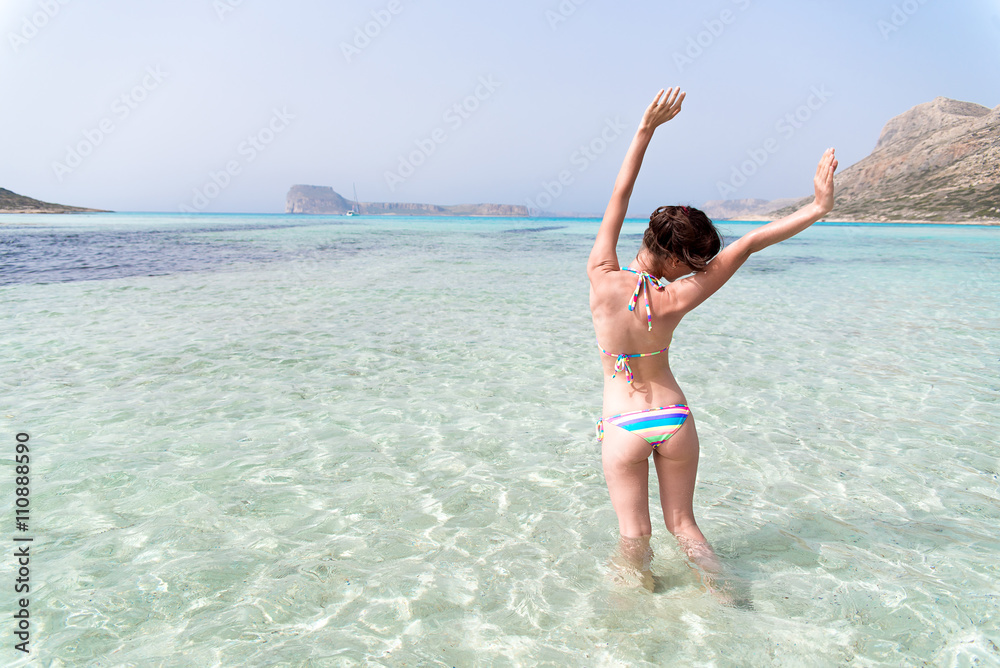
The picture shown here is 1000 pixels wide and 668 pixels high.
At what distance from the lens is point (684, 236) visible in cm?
240

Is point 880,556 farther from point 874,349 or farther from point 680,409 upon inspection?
point 874,349

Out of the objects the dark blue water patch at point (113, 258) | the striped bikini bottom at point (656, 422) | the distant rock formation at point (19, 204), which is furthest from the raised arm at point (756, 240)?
the distant rock formation at point (19, 204)

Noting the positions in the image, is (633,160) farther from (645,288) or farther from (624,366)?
(624,366)

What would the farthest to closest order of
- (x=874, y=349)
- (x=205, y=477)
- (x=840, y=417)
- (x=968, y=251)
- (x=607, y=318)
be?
(x=968, y=251), (x=874, y=349), (x=840, y=417), (x=205, y=477), (x=607, y=318)

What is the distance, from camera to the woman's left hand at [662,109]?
2426mm

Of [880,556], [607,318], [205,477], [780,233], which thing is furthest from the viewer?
[205,477]

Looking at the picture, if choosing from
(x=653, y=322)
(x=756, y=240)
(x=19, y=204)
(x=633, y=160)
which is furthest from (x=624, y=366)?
(x=19, y=204)

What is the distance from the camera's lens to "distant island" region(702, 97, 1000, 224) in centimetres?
7638

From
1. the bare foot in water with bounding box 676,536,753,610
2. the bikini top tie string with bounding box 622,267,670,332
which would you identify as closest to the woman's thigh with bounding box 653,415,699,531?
the bare foot in water with bounding box 676,536,753,610

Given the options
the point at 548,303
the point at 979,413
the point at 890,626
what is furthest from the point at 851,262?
the point at 890,626

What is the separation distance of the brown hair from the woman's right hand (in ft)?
1.51

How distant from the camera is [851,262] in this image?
2227cm

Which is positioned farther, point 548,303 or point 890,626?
point 548,303

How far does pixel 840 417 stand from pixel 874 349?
135 inches
